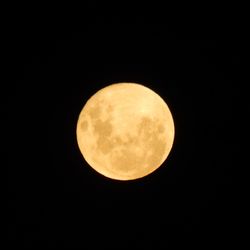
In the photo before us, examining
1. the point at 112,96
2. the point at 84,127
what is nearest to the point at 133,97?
the point at 112,96

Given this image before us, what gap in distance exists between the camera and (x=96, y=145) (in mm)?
5582

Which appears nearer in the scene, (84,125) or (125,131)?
(125,131)

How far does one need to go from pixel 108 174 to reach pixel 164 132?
0.86 meters

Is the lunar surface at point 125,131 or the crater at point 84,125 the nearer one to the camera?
the lunar surface at point 125,131

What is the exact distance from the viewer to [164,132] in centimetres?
571

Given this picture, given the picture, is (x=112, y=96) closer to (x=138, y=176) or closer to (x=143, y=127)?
(x=143, y=127)

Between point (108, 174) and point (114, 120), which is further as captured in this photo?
point (108, 174)

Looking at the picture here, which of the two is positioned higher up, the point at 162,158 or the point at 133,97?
the point at 133,97

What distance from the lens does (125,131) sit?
5.49m

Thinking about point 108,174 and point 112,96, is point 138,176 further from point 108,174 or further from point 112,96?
point 112,96

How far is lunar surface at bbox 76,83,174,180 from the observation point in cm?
550

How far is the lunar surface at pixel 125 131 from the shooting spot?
216 inches

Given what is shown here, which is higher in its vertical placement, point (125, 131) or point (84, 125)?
point (84, 125)

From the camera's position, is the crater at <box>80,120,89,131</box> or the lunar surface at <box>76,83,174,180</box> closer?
the lunar surface at <box>76,83,174,180</box>
